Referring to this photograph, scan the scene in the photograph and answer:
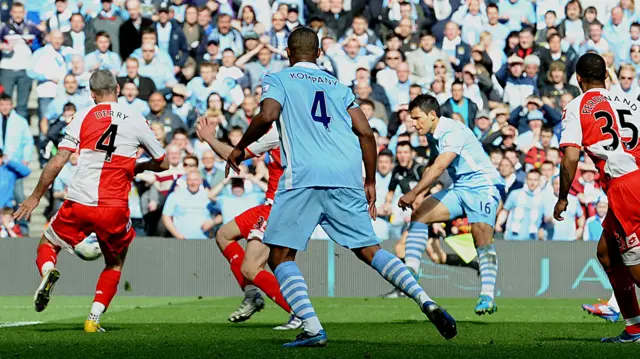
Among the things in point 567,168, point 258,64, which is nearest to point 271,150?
point 567,168

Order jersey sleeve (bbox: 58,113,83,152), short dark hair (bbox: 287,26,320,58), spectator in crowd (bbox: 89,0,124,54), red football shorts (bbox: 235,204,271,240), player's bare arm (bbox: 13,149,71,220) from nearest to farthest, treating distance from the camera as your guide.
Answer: short dark hair (bbox: 287,26,320,58), player's bare arm (bbox: 13,149,71,220), jersey sleeve (bbox: 58,113,83,152), red football shorts (bbox: 235,204,271,240), spectator in crowd (bbox: 89,0,124,54)

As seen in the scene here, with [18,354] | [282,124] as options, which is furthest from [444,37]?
[18,354]

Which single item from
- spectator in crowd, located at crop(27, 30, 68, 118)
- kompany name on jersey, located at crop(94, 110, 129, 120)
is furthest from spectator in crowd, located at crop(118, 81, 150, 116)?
kompany name on jersey, located at crop(94, 110, 129, 120)

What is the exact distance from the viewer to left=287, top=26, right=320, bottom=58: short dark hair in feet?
27.4

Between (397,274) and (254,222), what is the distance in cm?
322

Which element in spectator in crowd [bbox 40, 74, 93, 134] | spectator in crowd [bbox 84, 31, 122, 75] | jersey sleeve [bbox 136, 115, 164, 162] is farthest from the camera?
spectator in crowd [bbox 84, 31, 122, 75]

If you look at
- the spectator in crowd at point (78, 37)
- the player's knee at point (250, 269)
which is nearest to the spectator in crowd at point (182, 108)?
the spectator in crowd at point (78, 37)

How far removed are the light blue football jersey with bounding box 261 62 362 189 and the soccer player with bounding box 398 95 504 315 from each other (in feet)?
12.0

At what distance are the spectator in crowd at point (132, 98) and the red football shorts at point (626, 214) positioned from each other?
11772 millimetres

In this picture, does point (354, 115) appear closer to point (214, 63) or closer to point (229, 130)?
point (229, 130)

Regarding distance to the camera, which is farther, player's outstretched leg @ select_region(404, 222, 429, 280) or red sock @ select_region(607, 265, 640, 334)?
player's outstretched leg @ select_region(404, 222, 429, 280)

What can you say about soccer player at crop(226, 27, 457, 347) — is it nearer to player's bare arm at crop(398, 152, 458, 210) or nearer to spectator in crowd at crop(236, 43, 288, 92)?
player's bare arm at crop(398, 152, 458, 210)

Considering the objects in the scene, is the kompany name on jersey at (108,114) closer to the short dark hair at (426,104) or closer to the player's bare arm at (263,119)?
the player's bare arm at (263,119)

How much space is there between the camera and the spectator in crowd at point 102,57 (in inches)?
790
